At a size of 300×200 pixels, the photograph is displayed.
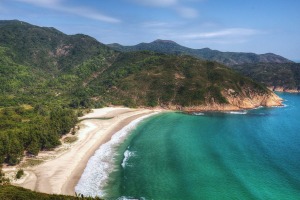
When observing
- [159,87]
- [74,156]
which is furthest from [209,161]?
[159,87]

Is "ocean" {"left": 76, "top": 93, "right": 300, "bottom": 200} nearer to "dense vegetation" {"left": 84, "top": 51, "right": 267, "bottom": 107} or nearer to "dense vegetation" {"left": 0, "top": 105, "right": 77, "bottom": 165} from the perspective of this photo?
"dense vegetation" {"left": 0, "top": 105, "right": 77, "bottom": 165}

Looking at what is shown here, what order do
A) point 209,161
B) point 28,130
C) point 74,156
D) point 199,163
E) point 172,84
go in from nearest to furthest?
point 199,163
point 209,161
point 74,156
point 28,130
point 172,84

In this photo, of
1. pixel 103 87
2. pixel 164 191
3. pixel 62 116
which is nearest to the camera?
pixel 164 191

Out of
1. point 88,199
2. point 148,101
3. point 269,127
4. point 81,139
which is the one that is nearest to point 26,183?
point 88,199

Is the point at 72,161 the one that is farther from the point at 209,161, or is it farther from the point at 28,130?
the point at 209,161

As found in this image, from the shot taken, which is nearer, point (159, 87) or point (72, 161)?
point (72, 161)

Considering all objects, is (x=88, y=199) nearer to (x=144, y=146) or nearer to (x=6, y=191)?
(x=6, y=191)

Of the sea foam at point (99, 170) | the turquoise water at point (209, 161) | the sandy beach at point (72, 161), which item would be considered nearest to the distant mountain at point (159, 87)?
the sandy beach at point (72, 161)
